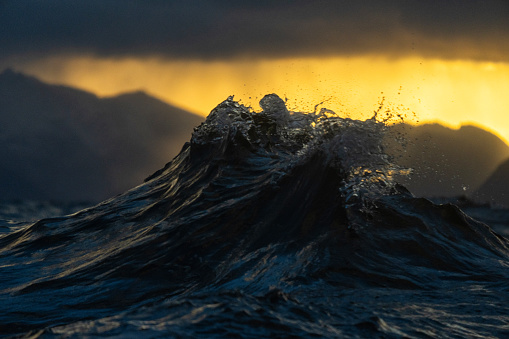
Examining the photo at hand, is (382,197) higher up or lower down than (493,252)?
higher up

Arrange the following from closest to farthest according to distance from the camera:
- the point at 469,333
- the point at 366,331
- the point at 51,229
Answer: the point at 366,331 < the point at 469,333 < the point at 51,229

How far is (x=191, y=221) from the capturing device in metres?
8.09

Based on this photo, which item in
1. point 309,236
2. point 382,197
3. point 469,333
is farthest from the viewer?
point 382,197

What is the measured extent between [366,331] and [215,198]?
14.9 ft

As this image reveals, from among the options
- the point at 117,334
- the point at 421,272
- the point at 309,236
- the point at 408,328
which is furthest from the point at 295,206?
the point at 117,334

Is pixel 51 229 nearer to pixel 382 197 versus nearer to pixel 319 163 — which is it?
pixel 319 163

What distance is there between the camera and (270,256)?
21.7ft

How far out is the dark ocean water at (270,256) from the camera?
4801mm

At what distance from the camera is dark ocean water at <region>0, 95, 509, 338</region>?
4801 mm

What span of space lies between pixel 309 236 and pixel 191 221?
5.99 ft

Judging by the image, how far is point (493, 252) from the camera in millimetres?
7691

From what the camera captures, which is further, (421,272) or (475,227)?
(475,227)

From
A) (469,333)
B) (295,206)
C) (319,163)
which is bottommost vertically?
(469,333)

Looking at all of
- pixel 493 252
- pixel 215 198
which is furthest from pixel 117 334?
pixel 493 252
